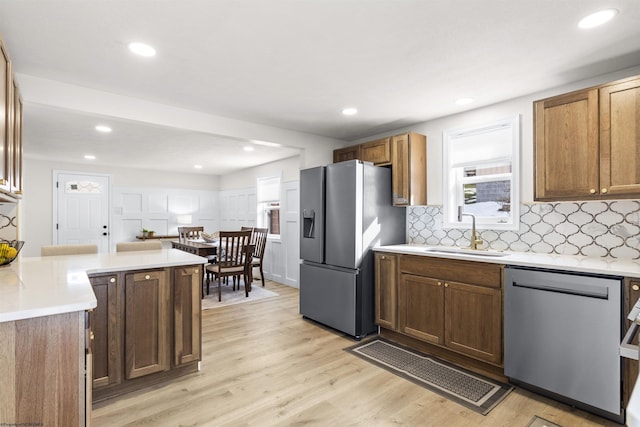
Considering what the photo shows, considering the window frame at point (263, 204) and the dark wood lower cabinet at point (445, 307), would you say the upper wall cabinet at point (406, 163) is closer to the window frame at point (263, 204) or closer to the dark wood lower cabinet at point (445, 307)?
Result: the dark wood lower cabinet at point (445, 307)

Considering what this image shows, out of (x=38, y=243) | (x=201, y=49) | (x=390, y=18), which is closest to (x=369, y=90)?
(x=390, y=18)

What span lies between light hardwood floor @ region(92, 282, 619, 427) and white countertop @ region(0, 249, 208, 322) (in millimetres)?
907

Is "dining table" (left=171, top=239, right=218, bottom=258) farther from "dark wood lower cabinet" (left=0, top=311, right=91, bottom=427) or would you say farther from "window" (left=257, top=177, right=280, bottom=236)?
"dark wood lower cabinet" (left=0, top=311, right=91, bottom=427)

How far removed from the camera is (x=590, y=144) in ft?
7.36

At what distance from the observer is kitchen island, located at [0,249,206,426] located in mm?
1161

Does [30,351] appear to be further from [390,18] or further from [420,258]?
[420,258]

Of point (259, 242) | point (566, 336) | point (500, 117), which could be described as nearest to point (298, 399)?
point (566, 336)

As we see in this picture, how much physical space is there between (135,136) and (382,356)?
13.8 ft

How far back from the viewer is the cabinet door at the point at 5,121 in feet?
5.56

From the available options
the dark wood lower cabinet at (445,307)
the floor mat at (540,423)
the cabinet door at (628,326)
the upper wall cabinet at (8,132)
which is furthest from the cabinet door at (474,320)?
the upper wall cabinet at (8,132)

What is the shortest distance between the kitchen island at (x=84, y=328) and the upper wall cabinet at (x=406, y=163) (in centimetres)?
217

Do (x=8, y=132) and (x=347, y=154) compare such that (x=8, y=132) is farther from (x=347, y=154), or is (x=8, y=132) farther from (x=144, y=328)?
(x=347, y=154)

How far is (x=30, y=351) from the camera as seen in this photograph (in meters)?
1.17

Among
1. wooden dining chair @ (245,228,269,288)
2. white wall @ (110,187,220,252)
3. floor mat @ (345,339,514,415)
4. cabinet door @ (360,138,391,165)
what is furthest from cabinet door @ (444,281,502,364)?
white wall @ (110,187,220,252)
